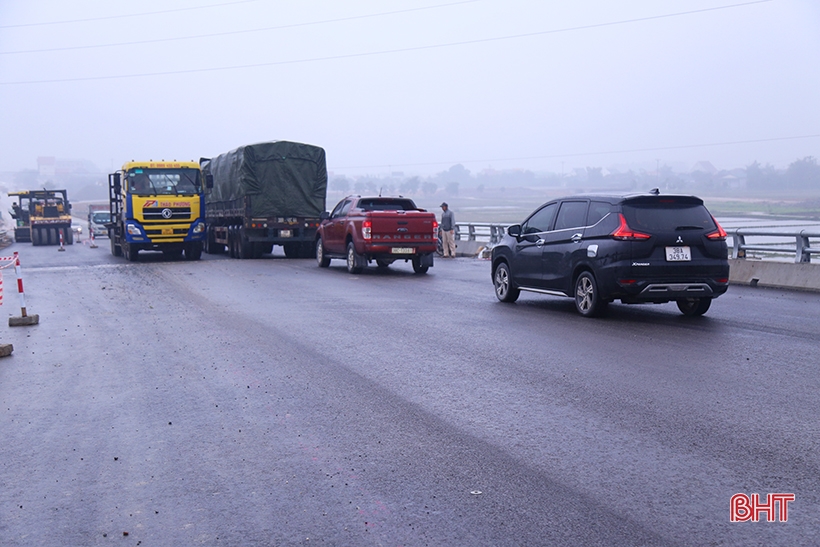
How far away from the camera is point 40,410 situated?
23.1 feet

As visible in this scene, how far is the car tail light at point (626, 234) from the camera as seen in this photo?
37.9ft

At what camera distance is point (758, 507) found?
4438mm

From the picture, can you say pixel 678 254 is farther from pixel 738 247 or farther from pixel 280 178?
pixel 280 178

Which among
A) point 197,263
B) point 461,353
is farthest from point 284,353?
point 197,263

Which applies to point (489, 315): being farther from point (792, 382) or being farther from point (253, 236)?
point (253, 236)

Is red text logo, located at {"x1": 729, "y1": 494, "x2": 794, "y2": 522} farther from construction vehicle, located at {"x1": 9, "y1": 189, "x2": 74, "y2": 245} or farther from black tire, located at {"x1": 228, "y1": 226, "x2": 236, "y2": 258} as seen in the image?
construction vehicle, located at {"x1": 9, "y1": 189, "x2": 74, "y2": 245}

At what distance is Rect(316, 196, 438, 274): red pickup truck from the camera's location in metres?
20.2

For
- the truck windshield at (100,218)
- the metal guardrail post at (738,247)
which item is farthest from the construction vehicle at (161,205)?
the truck windshield at (100,218)

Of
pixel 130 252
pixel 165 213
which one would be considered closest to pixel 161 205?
pixel 165 213

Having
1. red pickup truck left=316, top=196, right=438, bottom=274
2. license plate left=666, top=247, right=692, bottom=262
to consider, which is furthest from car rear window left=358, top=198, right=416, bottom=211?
license plate left=666, top=247, right=692, bottom=262

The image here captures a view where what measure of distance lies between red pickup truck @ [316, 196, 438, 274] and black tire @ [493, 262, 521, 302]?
5.76m

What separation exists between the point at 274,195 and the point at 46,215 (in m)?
27.9

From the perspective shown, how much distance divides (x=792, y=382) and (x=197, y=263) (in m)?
20.9

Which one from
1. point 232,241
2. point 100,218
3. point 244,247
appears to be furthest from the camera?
point 100,218
